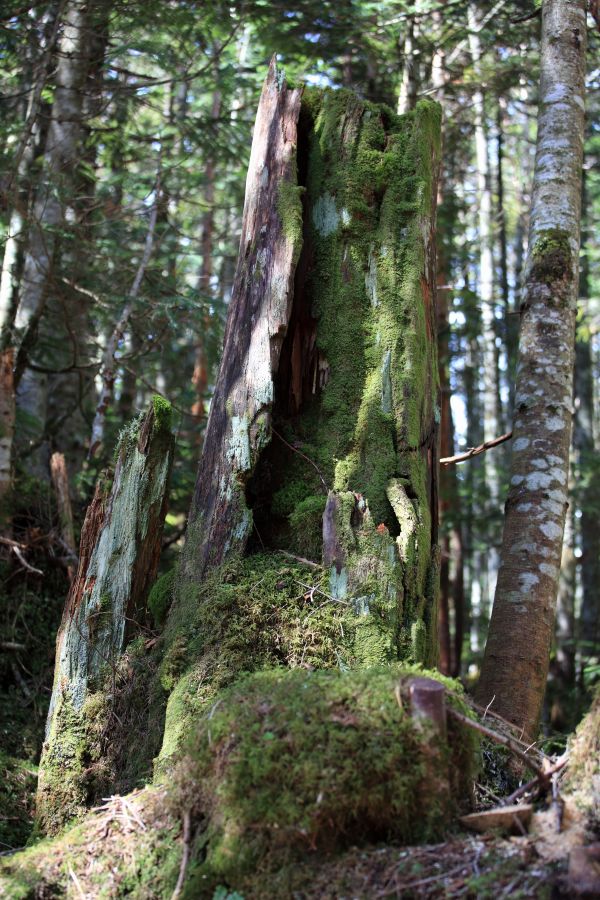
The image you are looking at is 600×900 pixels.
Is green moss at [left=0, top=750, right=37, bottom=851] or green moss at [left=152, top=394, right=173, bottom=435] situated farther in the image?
green moss at [left=152, top=394, right=173, bottom=435]

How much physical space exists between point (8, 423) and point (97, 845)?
466cm

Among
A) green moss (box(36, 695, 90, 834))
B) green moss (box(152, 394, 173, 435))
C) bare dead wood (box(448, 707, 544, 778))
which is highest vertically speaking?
green moss (box(152, 394, 173, 435))

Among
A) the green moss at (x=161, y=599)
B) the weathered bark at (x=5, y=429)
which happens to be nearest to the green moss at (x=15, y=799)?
the green moss at (x=161, y=599)

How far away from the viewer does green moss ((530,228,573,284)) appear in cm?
529

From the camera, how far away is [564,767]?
2924 mm

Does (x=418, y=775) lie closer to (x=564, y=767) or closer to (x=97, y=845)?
(x=564, y=767)

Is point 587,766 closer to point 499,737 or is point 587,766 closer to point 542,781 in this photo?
point 542,781

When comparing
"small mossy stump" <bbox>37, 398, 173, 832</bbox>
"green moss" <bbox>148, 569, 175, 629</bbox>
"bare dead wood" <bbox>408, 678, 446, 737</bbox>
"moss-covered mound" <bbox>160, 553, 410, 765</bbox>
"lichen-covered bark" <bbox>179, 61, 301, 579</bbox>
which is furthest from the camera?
"green moss" <bbox>148, 569, 175, 629</bbox>

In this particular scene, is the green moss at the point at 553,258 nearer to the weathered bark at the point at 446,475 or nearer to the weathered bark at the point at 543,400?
the weathered bark at the point at 543,400

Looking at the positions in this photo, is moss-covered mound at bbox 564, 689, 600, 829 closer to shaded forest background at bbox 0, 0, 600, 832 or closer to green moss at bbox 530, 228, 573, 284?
green moss at bbox 530, 228, 573, 284

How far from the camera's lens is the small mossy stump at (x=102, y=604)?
4.13 metres

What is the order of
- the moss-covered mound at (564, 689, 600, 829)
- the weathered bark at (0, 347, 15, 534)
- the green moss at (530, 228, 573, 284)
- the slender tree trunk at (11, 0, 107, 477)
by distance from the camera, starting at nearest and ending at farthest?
1. the moss-covered mound at (564, 689, 600, 829)
2. the green moss at (530, 228, 573, 284)
3. the weathered bark at (0, 347, 15, 534)
4. the slender tree trunk at (11, 0, 107, 477)

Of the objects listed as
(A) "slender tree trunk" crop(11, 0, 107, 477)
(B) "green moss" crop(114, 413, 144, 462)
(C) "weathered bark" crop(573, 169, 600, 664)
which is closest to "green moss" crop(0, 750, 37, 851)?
(B) "green moss" crop(114, 413, 144, 462)

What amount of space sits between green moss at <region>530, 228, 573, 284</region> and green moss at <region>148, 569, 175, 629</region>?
3.28 meters
